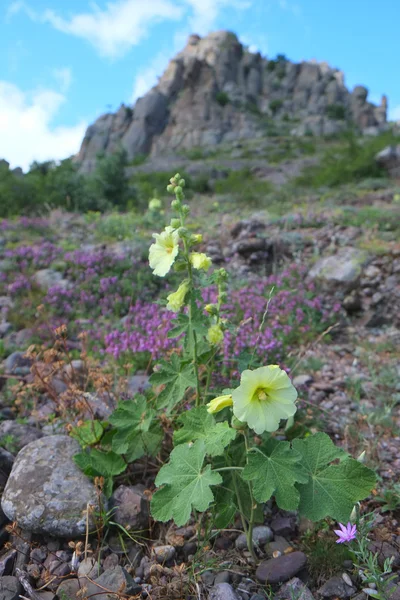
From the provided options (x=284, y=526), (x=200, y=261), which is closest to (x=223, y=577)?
(x=284, y=526)

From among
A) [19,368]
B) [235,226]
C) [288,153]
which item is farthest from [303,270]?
[288,153]

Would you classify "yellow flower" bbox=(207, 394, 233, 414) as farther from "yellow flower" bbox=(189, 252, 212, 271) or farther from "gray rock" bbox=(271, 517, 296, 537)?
"gray rock" bbox=(271, 517, 296, 537)

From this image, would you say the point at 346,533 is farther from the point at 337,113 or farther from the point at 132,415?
the point at 337,113

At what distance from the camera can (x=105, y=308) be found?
4.66m

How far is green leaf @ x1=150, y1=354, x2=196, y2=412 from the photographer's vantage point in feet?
6.51

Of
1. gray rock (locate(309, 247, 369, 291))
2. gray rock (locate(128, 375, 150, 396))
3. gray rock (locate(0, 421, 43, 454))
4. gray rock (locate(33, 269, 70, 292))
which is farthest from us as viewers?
gray rock (locate(33, 269, 70, 292))

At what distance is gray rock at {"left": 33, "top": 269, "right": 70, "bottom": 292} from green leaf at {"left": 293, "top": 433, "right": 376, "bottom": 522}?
3955 mm

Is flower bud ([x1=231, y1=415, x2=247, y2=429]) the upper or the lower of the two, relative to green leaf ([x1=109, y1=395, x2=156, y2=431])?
upper

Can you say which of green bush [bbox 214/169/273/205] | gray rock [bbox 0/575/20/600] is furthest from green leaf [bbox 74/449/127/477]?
green bush [bbox 214/169/273/205]

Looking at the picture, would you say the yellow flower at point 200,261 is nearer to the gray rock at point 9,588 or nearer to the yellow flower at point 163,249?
the yellow flower at point 163,249

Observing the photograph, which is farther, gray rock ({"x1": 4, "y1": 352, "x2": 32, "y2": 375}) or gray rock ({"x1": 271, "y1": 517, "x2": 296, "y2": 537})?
gray rock ({"x1": 4, "y1": 352, "x2": 32, "y2": 375})

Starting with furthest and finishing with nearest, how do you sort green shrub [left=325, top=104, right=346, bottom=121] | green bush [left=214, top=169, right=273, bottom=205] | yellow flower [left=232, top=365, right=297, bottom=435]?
green shrub [left=325, top=104, right=346, bottom=121] < green bush [left=214, top=169, right=273, bottom=205] < yellow flower [left=232, top=365, right=297, bottom=435]

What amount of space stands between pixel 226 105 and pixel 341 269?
65410mm

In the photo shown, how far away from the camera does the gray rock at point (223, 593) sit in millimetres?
1633
